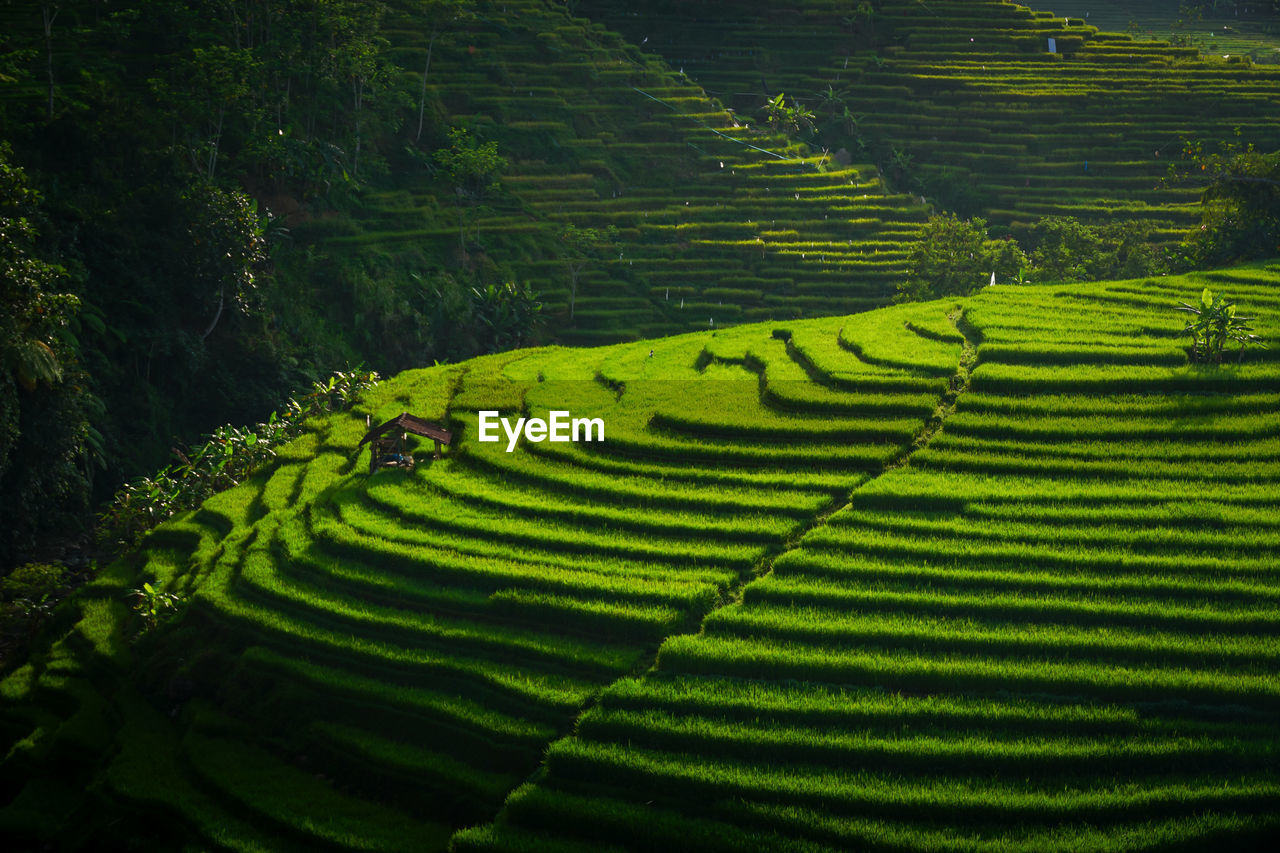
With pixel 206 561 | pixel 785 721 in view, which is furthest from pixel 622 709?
pixel 206 561

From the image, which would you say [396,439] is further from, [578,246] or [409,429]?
[578,246]

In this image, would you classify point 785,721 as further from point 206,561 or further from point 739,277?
point 739,277

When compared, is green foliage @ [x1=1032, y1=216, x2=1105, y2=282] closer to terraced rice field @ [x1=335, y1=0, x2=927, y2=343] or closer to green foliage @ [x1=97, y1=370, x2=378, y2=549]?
terraced rice field @ [x1=335, y1=0, x2=927, y2=343]

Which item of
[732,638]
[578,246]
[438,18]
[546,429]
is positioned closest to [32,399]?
[546,429]

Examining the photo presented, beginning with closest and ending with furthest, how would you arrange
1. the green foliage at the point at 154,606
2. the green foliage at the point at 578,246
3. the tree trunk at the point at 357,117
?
the green foliage at the point at 154,606, the green foliage at the point at 578,246, the tree trunk at the point at 357,117

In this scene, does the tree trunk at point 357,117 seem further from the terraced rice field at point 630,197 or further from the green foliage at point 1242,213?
the green foliage at point 1242,213

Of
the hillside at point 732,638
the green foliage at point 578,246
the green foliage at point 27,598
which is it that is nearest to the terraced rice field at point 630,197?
the green foliage at point 578,246

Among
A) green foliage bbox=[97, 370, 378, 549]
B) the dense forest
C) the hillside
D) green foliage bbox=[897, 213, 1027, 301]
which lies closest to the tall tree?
the dense forest
